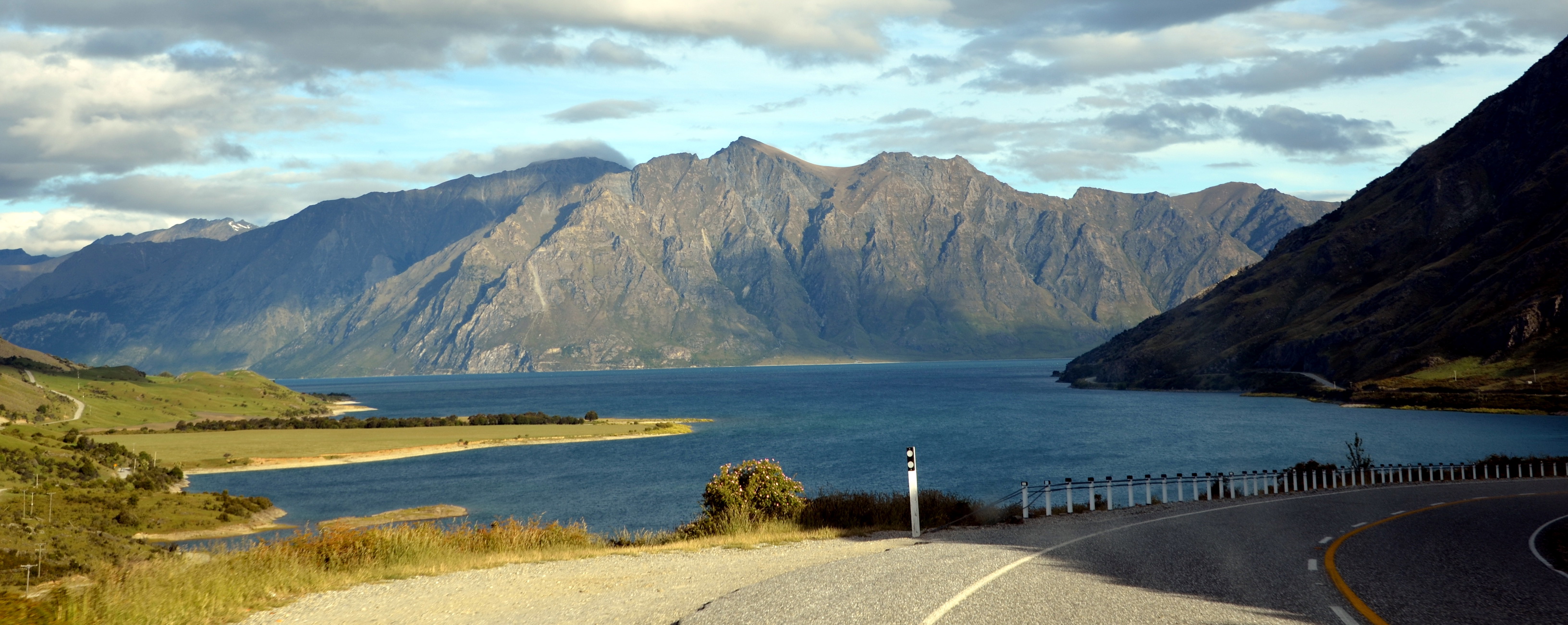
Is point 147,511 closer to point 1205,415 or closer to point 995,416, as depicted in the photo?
point 995,416

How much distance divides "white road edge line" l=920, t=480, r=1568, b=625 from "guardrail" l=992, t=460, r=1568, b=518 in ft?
7.09

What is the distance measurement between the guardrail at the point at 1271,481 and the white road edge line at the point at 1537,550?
373 inches

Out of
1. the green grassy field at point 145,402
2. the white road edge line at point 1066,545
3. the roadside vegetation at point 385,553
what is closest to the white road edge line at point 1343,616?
the white road edge line at point 1066,545

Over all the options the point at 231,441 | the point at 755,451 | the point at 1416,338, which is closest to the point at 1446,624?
the point at 755,451

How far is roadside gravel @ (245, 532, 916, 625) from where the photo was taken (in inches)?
513

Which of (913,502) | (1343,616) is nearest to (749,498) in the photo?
(913,502)

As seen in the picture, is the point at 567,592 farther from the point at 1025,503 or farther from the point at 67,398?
the point at 67,398

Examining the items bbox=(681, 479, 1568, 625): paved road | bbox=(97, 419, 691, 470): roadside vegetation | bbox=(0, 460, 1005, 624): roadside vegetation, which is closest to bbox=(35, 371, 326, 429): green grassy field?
bbox=(97, 419, 691, 470): roadside vegetation

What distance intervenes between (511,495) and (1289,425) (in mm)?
88304

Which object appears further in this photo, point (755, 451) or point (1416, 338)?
point (1416, 338)

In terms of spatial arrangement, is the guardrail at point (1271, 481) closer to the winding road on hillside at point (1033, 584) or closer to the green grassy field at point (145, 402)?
the winding road on hillside at point (1033, 584)

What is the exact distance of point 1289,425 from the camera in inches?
4633

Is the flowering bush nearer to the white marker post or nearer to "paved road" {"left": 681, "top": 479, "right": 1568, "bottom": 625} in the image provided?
the white marker post

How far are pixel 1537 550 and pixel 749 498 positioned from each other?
15960 millimetres
